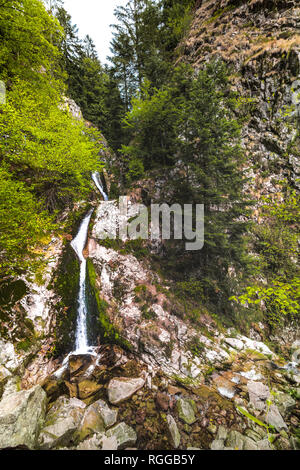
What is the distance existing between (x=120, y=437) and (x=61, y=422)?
1.51m

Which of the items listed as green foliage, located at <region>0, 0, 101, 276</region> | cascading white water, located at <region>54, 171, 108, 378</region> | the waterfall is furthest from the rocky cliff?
green foliage, located at <region>0, 0, 101, 276</region>

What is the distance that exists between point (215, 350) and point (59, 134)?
10.3 metres

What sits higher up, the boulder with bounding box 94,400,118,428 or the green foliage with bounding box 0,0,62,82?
the green foliage with bounding box 0,0,62,82

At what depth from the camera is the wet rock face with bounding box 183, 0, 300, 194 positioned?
1032 cm

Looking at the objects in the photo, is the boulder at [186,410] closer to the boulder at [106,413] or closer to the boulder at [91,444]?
the boulder at [106,413]

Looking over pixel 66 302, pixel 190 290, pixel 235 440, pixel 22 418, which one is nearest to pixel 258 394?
pixel 235 440

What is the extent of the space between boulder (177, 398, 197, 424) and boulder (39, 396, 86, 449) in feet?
8.91

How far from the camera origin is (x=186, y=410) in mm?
4848

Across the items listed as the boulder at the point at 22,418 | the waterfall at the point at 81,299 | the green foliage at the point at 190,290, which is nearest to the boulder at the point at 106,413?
the boulder at the point at 22,418

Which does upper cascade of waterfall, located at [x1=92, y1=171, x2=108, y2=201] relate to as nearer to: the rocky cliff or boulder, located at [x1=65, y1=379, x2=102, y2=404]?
the rocky cliff

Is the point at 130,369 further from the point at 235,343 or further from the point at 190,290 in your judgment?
the point at 235,343

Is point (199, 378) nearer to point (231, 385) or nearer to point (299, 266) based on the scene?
point (231, 385)

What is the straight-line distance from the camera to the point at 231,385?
5.52 meters

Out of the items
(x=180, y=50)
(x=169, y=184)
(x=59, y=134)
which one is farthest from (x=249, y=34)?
(x=59, y=134)
